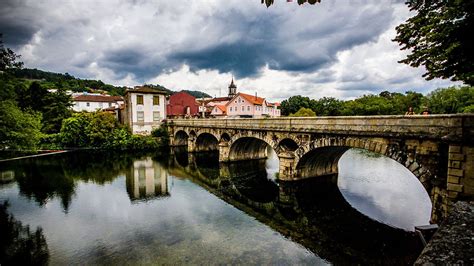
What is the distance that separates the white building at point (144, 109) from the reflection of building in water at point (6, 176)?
18.9 m

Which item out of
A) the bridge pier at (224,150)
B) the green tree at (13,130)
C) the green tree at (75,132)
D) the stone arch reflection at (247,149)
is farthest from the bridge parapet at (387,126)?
the green tree at (75,132)

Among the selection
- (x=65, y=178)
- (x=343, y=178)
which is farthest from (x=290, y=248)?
(x=65, y=178)

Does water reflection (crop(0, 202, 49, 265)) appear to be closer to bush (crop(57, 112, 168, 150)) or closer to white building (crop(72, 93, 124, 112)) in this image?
bush (crop(57, 112, 168, 150))

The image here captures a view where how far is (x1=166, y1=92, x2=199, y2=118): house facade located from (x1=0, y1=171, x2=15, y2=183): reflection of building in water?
28038 mm

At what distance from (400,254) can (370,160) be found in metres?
19.7

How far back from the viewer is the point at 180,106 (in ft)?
170

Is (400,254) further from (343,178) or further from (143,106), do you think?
(143,106)

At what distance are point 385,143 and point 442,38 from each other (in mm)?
5229

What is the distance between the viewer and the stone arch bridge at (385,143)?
789 centimetres

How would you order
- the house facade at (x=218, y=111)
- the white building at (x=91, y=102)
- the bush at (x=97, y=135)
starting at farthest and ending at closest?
the white building at (x=91, y=102), the house facade at (x=218, y=111), the bush at (x=97, y=135)

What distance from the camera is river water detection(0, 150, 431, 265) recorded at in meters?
10.0

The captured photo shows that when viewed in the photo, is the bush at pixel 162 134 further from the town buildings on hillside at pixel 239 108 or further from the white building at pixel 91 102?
the white building at pixel 91 102

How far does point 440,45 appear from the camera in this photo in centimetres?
799

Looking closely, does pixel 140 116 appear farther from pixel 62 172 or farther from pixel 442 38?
pixel 442 38
